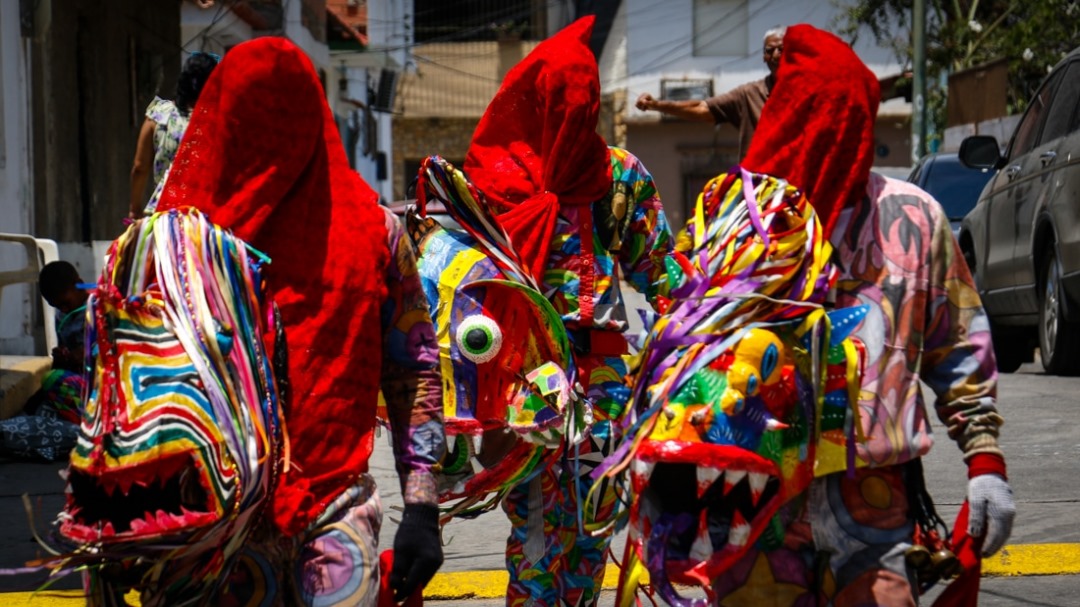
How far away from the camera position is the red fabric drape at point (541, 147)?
547 cm

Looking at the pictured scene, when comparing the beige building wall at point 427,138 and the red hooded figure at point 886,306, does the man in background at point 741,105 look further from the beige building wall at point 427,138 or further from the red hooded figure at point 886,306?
the beige building wall at point 427,138

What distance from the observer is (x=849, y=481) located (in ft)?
12.0

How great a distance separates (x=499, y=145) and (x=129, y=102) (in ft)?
46.8

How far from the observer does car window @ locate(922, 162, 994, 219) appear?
15.9 metres

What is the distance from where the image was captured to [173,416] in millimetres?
2969

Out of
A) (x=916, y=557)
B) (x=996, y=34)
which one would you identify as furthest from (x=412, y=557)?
(x=996, y=34)

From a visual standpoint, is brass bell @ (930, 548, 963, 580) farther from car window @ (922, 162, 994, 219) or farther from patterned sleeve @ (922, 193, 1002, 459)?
car window @ (922, 162, 994, 219)

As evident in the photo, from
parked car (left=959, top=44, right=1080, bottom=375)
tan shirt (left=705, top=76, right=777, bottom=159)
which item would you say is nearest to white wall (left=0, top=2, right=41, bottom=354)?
tan shirt (left=705, top=76, right=777, bottom=159)

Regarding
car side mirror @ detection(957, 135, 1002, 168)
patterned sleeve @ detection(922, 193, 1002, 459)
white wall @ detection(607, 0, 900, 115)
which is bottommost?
patterned sleeve @ detection(922, 193, 1002, 459)

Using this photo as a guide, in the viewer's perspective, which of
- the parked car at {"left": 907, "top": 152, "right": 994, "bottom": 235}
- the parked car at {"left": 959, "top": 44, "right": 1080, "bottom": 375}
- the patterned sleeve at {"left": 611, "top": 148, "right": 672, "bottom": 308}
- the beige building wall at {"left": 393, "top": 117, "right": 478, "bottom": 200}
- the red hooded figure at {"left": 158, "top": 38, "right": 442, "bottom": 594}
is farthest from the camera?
the beige building wall at {"left": 393, "top": 117, "right": 478, "bottom": 200}

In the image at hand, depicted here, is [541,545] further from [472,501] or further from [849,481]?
[849,481]

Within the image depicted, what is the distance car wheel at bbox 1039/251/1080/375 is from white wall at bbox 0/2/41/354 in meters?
7.15

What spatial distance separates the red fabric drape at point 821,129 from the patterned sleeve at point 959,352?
0.72 ft

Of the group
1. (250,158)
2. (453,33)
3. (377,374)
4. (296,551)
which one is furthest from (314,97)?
(453,33)
